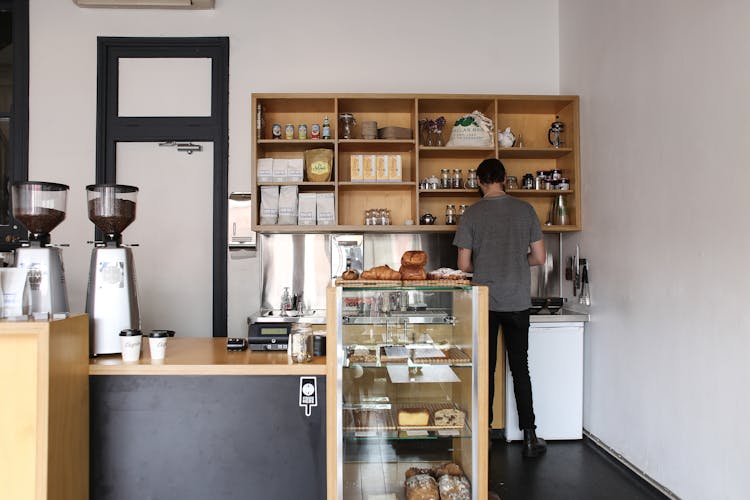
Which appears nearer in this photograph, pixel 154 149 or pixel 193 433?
pixel 193 433

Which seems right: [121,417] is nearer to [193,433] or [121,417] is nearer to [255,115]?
[193,433]

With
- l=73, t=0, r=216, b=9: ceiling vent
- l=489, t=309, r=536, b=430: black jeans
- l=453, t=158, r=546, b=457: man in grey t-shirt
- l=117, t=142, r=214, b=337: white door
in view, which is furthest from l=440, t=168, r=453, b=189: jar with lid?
l=73, t=0, r=216, b=9: ceiling vent

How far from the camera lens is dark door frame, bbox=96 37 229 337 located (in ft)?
13.7

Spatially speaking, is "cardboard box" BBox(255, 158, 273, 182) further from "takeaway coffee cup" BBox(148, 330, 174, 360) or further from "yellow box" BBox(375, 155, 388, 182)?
"takeaway coffee cup" BBox(148, 330, 174, 360)

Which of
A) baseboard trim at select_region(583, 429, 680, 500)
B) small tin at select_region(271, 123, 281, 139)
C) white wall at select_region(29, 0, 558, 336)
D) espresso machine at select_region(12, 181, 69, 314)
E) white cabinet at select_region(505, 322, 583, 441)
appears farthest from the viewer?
white wall at select_region(29, 0, 558, 336)

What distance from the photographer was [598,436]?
134 inches

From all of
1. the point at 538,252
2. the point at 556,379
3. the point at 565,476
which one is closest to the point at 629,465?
the point at 565,476

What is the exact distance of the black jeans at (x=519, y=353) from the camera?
3.27m

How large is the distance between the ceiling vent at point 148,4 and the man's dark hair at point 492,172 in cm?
242

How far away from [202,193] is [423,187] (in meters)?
1.67

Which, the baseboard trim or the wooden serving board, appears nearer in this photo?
the wooden serving board

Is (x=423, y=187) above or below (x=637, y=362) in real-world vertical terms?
above

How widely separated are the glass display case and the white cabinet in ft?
5.16

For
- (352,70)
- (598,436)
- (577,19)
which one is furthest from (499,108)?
(598,436)
